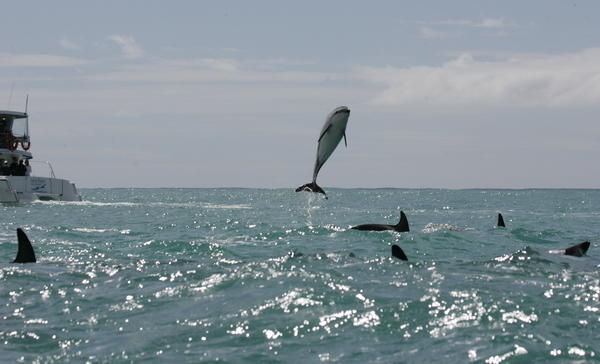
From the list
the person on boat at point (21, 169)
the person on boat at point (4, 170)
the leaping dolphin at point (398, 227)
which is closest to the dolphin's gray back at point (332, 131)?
the leaping dolphin at point (398, 227)

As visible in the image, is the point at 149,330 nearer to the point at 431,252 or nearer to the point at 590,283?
the point at 590,283

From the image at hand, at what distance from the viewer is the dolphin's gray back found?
73.4 ft

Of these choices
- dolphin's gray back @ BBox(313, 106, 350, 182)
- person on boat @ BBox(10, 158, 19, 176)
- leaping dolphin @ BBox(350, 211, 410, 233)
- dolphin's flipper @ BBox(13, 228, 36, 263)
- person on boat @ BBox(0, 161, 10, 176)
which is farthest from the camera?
person on boat @ BBox(0, 161, 10, 176)

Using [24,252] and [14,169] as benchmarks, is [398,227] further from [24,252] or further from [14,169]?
[14,169]

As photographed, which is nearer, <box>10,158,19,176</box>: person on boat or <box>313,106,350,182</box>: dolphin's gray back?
<box>313,106,350,182</box>: dolphin's gray back

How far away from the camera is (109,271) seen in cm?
1923

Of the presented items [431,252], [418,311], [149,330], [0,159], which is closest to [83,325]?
[149,330]

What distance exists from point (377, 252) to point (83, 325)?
12820 millimetres

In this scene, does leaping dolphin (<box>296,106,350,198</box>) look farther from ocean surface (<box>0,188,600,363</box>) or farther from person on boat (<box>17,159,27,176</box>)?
person on boat (<box>17,159,27,176</box>)

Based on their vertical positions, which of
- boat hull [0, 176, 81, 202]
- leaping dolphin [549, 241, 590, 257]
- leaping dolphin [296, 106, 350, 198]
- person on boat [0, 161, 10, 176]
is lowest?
boat hull [0, 176, 81, 202]

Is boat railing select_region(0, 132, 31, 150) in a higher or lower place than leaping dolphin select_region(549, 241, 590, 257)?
higher

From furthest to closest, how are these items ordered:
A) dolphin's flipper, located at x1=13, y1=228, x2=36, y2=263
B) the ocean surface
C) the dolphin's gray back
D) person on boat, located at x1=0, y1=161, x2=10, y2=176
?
person on boat, located at x1=0, y1=161, x2=10, y2=176, the dolphin's gray back, dolphin's flipper, located at x1=13, y1=228, x2=36, y2=263, the ocean surface

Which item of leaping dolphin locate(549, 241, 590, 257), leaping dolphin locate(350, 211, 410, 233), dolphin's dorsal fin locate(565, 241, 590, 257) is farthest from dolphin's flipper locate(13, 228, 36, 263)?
leaping dolphin locate(350, 211, 410, 233)

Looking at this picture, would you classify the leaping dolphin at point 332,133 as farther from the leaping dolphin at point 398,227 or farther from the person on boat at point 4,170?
the person on boat at point 4,170
